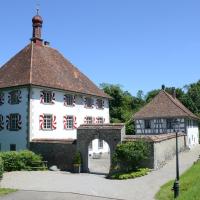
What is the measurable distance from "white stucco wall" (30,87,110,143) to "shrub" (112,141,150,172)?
9.25m

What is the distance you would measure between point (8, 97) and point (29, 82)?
312cm

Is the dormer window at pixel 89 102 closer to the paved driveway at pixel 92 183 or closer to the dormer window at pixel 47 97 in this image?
the dormer window at pixel 47 97

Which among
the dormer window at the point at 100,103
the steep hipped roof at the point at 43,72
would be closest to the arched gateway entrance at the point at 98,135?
the steep hipped roof at the point at 43,72

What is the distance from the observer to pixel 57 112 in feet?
121

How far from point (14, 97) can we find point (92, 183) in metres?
14.5

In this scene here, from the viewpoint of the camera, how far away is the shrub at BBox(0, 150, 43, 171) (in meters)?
29.6

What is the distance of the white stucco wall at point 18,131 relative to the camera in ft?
111

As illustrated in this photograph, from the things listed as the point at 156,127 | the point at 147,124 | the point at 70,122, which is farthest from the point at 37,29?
the point at 156,127

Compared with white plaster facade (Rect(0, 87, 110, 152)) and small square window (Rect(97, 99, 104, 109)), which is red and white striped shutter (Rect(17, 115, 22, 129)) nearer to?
white plaster facade (Rect(0, 87, 110, 152))

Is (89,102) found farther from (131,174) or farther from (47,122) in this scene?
(131,174)

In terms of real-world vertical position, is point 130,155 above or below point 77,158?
above

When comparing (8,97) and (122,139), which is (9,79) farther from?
(122,139)

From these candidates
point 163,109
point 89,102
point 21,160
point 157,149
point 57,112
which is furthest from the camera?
point 163,109

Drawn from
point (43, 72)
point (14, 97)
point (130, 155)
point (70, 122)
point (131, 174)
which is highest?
point (43, 72)
